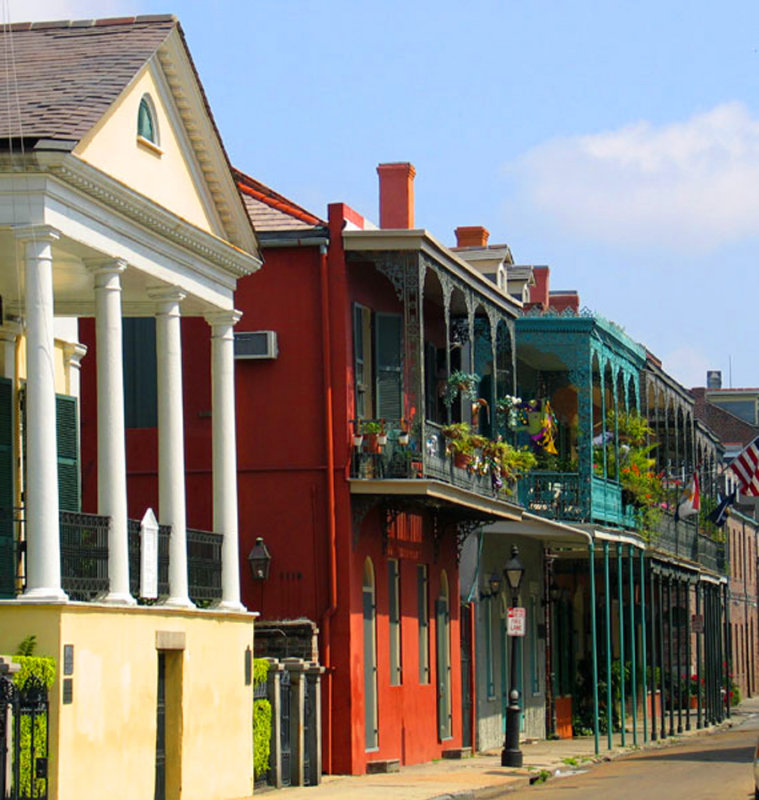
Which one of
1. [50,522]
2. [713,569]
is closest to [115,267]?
[50,522]

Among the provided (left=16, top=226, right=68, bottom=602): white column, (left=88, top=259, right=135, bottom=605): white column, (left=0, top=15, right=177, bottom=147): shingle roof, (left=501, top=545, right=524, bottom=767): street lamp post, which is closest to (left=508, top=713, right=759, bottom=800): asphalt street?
(left=501, top=545, right=524, bottom=767): street lamp post

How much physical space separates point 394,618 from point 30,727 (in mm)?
11830

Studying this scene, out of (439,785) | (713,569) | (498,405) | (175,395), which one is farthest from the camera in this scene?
(713,569)

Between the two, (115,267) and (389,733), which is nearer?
(115,267)

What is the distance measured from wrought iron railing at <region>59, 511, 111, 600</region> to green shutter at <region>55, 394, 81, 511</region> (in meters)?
2.68

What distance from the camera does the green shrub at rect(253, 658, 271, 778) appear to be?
22.0 m

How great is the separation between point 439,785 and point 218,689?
147 inches

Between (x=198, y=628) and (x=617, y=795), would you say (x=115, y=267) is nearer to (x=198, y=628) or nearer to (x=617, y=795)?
(x=198, y=628)

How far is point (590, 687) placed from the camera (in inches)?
1594

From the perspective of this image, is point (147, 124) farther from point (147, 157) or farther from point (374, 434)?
point (374, 434)

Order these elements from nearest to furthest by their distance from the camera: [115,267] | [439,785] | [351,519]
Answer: [115,267] < [439,785] < [351,519]

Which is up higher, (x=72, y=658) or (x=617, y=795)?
(x=72, y=658)

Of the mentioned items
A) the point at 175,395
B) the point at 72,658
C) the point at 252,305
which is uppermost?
the point at 252,305

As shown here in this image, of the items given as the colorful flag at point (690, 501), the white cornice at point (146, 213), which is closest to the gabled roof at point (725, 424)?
the colorful flag at point (690, 501)
